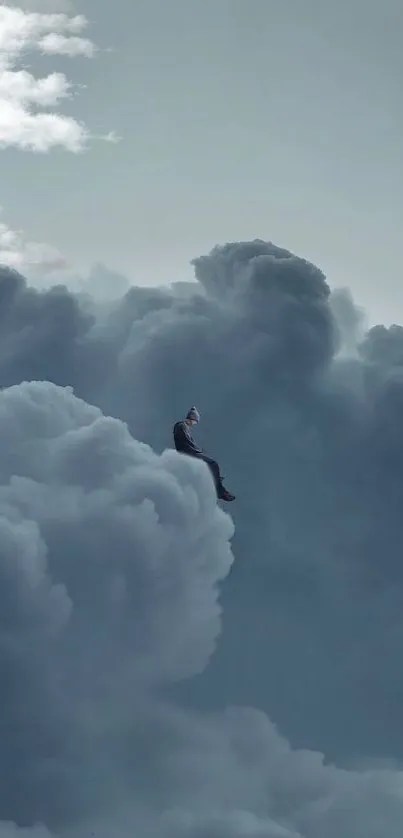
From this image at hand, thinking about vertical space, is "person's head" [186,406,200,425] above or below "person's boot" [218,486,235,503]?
above

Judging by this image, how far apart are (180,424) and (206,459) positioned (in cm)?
215

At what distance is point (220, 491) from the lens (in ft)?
152

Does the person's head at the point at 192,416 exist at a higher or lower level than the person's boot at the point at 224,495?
higher

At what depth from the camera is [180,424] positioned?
45781mm

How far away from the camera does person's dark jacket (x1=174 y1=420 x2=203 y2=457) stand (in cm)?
4575

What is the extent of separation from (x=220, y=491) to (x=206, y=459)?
178 cm

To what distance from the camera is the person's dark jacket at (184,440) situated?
4575 centimetres

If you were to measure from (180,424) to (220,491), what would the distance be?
12.8ft

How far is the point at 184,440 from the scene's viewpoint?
45.8 metres

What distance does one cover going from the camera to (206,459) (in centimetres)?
4591
